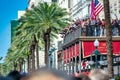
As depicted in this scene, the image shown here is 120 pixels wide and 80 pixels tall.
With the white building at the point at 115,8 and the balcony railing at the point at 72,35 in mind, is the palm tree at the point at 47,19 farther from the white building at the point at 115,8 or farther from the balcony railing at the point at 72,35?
the white building at the point at 115,8

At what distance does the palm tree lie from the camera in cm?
5830

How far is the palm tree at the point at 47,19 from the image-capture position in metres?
58.3

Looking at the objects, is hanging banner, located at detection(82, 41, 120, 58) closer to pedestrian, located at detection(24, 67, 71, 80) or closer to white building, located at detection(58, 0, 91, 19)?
white building, located at detection(58, 0, 91, 19)

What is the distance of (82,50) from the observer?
172ft

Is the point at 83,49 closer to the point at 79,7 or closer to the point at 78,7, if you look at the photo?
the point at 79,7

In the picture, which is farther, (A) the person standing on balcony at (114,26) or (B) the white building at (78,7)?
(B) the white building at (78,7)

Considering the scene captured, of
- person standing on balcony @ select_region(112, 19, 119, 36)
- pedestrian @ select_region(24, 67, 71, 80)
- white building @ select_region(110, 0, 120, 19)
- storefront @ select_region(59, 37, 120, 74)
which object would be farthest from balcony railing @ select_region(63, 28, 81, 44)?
pedestrian @ select_region(24, 67, 71, 80)

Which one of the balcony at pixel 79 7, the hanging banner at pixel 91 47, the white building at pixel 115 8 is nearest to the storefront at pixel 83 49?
the hanging banner at pixel 91 47

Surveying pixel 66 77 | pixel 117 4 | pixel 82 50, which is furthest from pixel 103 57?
pixel 66 77

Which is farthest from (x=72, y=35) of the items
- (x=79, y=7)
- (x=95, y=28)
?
(x=79, y=7)

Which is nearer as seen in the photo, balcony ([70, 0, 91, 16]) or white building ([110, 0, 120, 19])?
white building ([110, 0, 120, 19])

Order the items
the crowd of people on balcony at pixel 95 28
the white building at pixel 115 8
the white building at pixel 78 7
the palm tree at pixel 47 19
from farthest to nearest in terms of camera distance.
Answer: the white building at pixel 78 7, the white building at pixel 115 8, the palm tree at pixel 47 19, the crowd of people on balcony at pixel 95 28

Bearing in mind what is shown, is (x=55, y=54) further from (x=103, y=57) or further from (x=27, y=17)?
(x=103, y=57)

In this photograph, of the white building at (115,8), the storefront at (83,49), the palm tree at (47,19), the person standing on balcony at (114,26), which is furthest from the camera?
the white building at (115,8)
